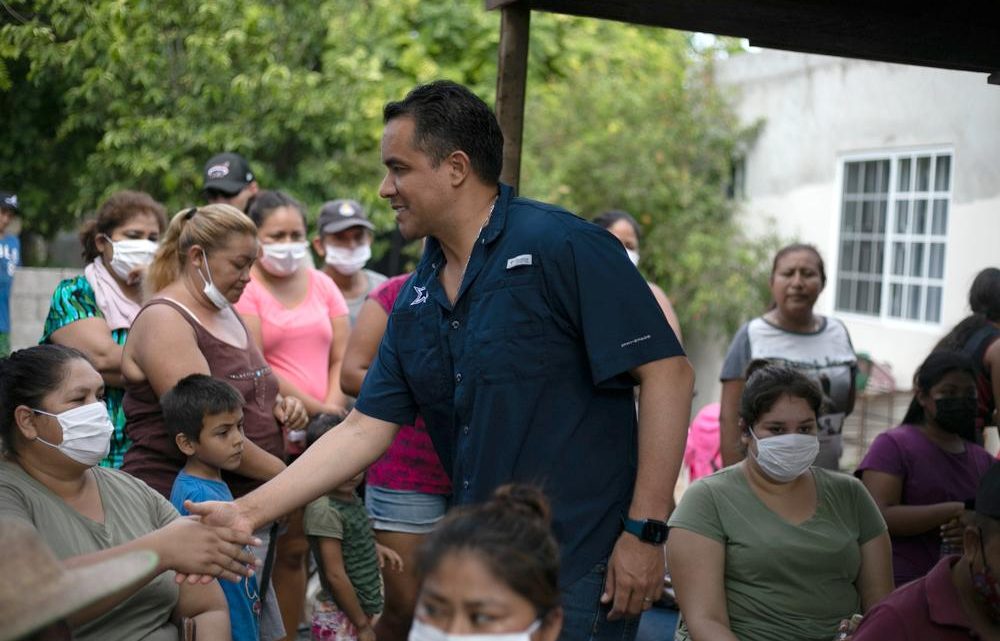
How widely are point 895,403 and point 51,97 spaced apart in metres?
8.28

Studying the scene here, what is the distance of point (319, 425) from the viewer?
5.47 metres

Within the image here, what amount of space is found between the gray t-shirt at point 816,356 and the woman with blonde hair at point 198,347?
96.1 inches

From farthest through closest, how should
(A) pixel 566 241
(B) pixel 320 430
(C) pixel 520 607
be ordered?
(B) pixel 320 430 < (A) pixel 566 241 < (C) pixel 520 607

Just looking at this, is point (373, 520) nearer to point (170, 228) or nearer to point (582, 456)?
point (170, 228)

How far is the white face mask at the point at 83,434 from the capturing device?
3.74 m

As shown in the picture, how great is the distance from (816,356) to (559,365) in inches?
126

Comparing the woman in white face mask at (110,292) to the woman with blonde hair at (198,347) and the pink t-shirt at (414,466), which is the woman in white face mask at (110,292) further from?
the pink t-shirt at (414,466)

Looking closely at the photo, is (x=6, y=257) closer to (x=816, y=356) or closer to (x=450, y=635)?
(x=816, y=356)

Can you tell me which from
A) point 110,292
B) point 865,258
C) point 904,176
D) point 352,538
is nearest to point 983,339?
point 352,538

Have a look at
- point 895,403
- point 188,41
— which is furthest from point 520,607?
point 895,403

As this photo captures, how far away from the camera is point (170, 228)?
193 inches

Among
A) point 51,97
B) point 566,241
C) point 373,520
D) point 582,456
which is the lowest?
point 373,520

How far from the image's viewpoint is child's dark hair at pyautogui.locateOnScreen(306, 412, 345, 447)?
545cm

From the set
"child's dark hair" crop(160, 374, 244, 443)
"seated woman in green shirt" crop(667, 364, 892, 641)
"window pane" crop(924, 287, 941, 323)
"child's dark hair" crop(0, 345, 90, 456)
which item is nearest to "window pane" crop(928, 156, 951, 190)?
"window pane" crop(924, 287, 941, 323)
